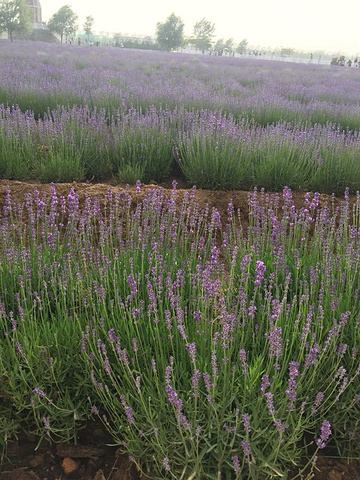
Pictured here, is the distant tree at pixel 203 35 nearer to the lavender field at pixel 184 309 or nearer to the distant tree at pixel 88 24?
the distant tree at pixel 88 24

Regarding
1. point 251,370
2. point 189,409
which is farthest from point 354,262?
point 189,409

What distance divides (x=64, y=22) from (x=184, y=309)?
6514 cm

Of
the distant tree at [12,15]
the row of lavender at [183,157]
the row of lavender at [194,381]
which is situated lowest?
the row of lavender at [194,381]

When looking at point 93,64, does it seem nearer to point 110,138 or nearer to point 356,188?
point 110,138

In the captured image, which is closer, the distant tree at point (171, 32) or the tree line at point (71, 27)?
the tree line at point (71, 27)

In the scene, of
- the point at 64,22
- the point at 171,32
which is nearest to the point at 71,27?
the point at 64,22

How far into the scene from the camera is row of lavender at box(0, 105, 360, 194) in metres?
5.00

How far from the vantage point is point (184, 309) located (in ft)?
8.32

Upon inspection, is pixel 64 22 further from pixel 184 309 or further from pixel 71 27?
pixel 184 309

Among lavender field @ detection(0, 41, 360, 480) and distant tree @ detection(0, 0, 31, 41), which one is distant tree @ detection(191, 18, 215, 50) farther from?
lavender field @ detection(0, 41, 360, 480)

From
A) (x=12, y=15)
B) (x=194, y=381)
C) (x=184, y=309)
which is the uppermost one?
(x=12, y=15)

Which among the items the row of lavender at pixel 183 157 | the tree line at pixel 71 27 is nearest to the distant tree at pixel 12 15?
the tree line at pixel 71 27

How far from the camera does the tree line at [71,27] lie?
133ft

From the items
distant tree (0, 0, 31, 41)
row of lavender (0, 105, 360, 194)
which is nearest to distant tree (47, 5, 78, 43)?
distant tree (0, 0, 31, 41)
